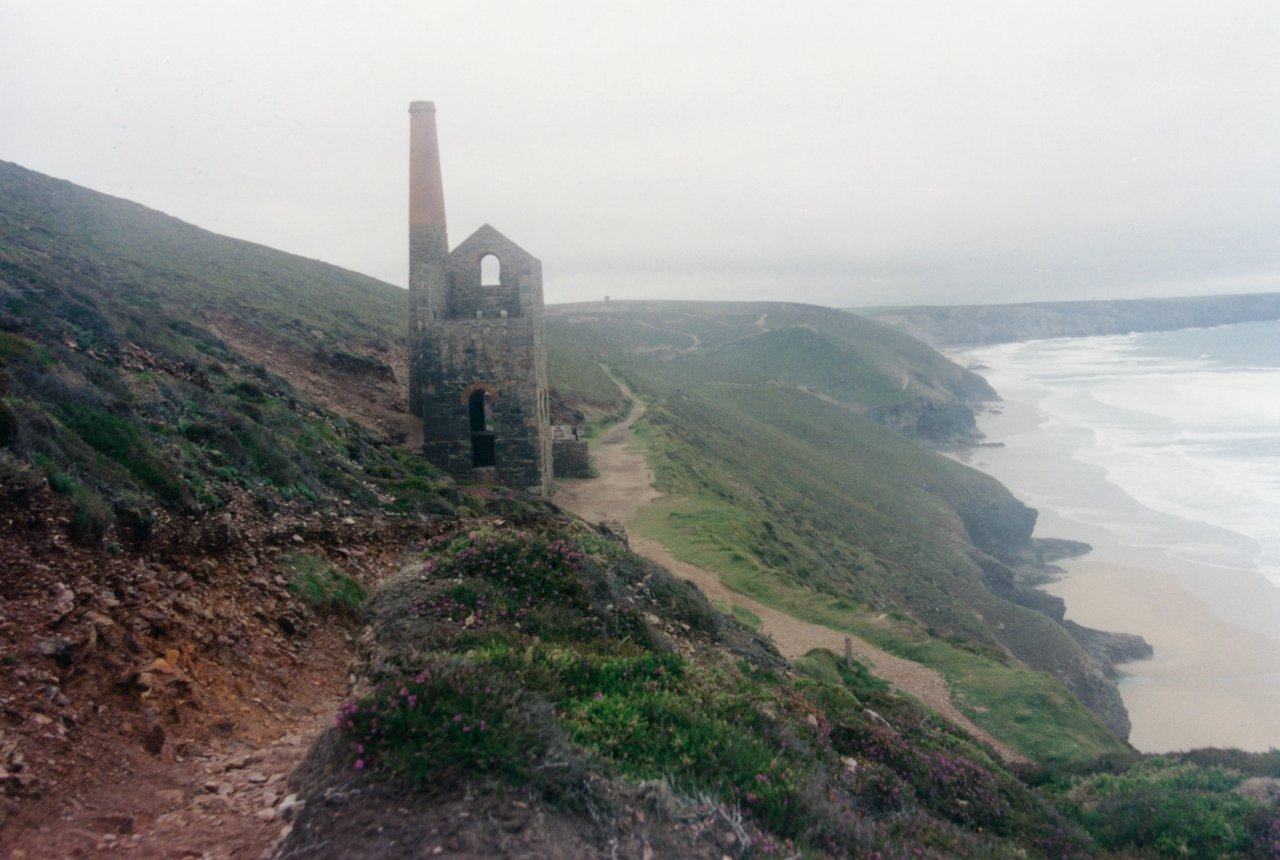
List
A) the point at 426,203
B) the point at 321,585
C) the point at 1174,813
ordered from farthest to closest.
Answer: the point at 426,203, the point at 321,585, the point at 1174,813

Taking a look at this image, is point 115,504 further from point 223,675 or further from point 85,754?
point 85,754

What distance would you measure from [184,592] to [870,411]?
219 ft

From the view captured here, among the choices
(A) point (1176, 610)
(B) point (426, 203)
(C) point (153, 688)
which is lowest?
(A) point (1176, 610)

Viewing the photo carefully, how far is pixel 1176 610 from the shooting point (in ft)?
87.1

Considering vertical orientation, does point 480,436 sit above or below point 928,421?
above

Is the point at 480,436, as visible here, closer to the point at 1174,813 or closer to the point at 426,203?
the point at 426,203

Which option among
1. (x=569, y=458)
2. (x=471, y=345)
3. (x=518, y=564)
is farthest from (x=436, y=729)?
(x=569, y=458)

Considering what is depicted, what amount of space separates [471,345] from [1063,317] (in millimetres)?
198492

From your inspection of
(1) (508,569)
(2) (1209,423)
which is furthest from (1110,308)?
(1) (508,569)

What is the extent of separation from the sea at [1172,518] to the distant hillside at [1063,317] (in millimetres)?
81315

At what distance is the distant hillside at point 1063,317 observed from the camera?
173m

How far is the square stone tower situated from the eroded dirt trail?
2.34 meters

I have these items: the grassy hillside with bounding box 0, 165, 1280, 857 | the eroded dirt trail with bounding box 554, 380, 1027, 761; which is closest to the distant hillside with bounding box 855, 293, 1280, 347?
the eroded dirt trail with bounding box 554, 380, 1027, 761

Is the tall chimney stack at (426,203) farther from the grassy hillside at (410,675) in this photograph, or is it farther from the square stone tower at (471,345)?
the grassy hillside at (410,675)
